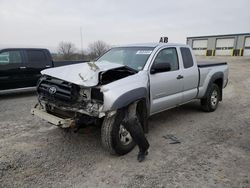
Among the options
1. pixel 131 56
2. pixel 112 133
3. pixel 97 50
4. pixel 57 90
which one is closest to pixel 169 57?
pixel 131 56

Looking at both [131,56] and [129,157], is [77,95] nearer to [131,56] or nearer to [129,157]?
[129,157]

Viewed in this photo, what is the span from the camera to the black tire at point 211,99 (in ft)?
19.8

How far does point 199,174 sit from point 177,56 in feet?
8.86

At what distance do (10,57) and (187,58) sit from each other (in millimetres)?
5854

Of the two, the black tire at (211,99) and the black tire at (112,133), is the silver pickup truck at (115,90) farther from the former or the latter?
the black tire at (211,99)

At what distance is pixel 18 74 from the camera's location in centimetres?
762

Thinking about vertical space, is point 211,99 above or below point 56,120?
below

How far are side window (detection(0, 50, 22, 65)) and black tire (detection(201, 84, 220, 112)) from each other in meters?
6.24

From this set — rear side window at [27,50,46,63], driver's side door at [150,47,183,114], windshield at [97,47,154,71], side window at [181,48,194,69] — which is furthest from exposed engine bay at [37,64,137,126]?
rear side window at [27,50,46,63]

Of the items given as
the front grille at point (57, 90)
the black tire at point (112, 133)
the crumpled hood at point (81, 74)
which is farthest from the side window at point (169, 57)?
the front grille at point (57, 90)

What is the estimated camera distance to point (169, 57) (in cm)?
480

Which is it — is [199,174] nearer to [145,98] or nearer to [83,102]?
[145,98]

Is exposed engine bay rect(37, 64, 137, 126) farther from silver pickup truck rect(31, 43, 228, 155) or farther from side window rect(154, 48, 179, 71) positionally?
side window rect(154, 48, 179, 71)

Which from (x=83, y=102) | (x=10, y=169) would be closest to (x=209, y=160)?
(x=83, y=102)
